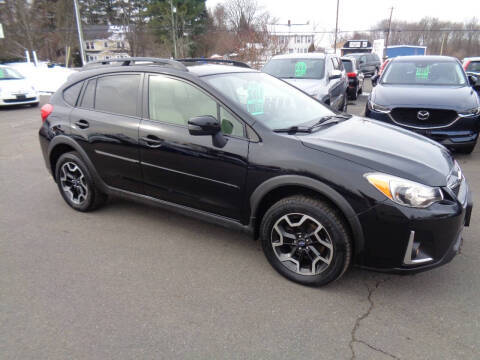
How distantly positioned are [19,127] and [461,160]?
10.7m

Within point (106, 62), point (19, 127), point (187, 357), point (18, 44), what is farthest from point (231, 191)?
point (18, 44)

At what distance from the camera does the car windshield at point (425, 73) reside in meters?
6.78

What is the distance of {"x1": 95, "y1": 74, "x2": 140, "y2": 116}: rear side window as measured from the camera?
142 inches

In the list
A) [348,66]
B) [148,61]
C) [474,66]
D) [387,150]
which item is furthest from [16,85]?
[474,66]

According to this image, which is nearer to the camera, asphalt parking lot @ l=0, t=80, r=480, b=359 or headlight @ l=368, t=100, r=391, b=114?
asphalt parking lot @ l=0, t=80, r=480, b=359

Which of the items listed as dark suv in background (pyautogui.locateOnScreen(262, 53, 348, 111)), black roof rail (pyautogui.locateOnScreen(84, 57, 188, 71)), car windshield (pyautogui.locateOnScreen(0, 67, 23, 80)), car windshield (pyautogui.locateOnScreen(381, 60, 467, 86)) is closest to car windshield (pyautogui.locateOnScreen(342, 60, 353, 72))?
dark suv in background (pyautogui.locateOnScreen(262, 53, 348, 111))

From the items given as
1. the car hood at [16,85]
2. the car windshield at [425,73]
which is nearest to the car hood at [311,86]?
the car windshield at [425,73]

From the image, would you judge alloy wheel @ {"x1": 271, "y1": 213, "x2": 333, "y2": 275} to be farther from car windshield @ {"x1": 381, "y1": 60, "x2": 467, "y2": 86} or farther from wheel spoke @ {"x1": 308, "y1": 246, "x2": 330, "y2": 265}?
car windshield @ {"x1": 381, "y1": 60, "x2": 467, "y2": 86}

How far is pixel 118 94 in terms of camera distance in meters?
3.72

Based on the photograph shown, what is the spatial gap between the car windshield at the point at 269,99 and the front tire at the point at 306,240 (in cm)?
74

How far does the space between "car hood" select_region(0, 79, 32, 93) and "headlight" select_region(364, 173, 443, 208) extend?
46.1ft

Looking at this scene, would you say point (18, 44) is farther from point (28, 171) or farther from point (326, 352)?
point (326, 352)

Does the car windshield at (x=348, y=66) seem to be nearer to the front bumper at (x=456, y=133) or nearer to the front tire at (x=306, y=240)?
the front bumper at (x=456, y=133)

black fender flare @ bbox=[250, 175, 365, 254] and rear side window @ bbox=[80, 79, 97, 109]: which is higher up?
rear side window @ bbox=[80, 79, 97, 109]
